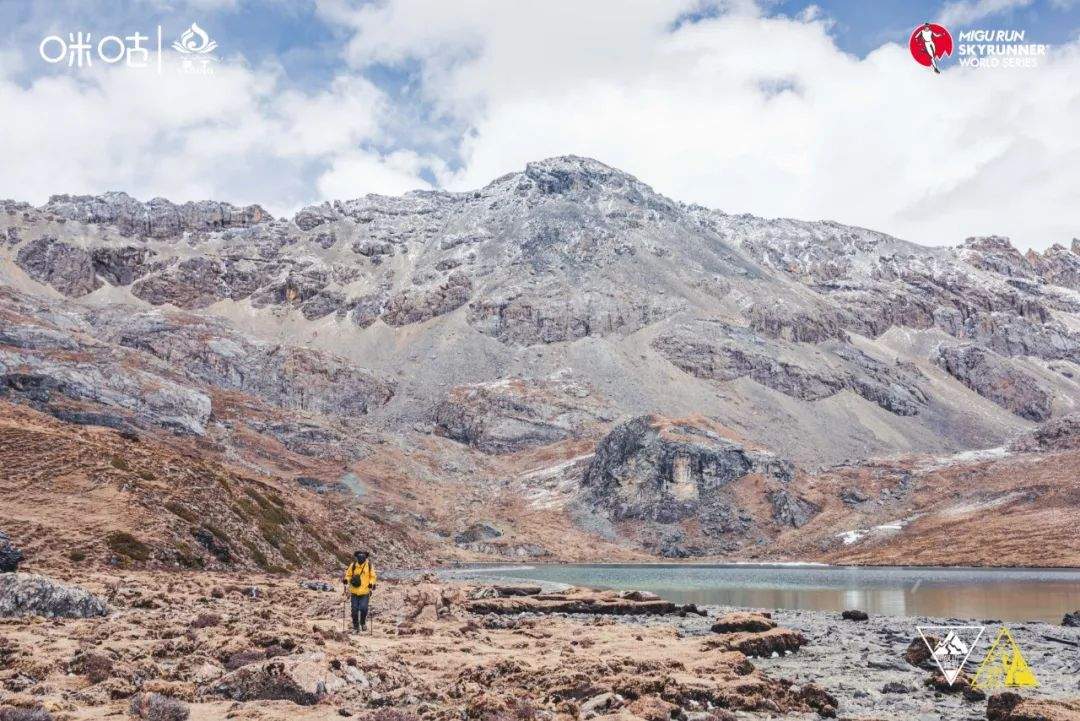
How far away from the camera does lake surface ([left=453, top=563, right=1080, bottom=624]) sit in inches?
2058

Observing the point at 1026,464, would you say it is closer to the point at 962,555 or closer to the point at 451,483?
the point at 962,555

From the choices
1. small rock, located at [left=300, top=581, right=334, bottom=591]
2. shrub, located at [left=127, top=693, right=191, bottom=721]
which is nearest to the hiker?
shrub, located at [left=127, top=693, right=191, bottom=721]

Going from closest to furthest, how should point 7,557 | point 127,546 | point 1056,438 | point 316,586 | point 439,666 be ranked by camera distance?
1. point 439,666
2. point 7,557
3. point 316,586
4. point 127,546
5. point 1056,438

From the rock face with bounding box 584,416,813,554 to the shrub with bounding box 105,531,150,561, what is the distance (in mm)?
122859

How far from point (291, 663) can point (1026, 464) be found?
157 m

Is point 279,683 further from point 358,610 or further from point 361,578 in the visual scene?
point 361,578

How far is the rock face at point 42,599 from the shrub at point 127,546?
798 inches

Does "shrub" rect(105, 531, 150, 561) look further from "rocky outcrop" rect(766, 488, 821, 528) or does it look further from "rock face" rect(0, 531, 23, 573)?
"rocky outcrop" rect(766, 488, 821, 528)

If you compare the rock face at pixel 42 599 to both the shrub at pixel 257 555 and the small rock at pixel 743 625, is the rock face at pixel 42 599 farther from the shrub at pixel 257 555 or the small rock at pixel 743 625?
the shrub at pixel 257 555

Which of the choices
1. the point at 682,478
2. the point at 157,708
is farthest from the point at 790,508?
the point at 157,708

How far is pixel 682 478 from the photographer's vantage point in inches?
6452

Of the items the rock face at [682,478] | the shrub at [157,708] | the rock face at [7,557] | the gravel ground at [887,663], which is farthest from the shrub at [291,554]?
the rock face at [682,478]

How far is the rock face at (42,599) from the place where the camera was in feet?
78.5

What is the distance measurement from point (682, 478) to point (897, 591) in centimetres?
9211
